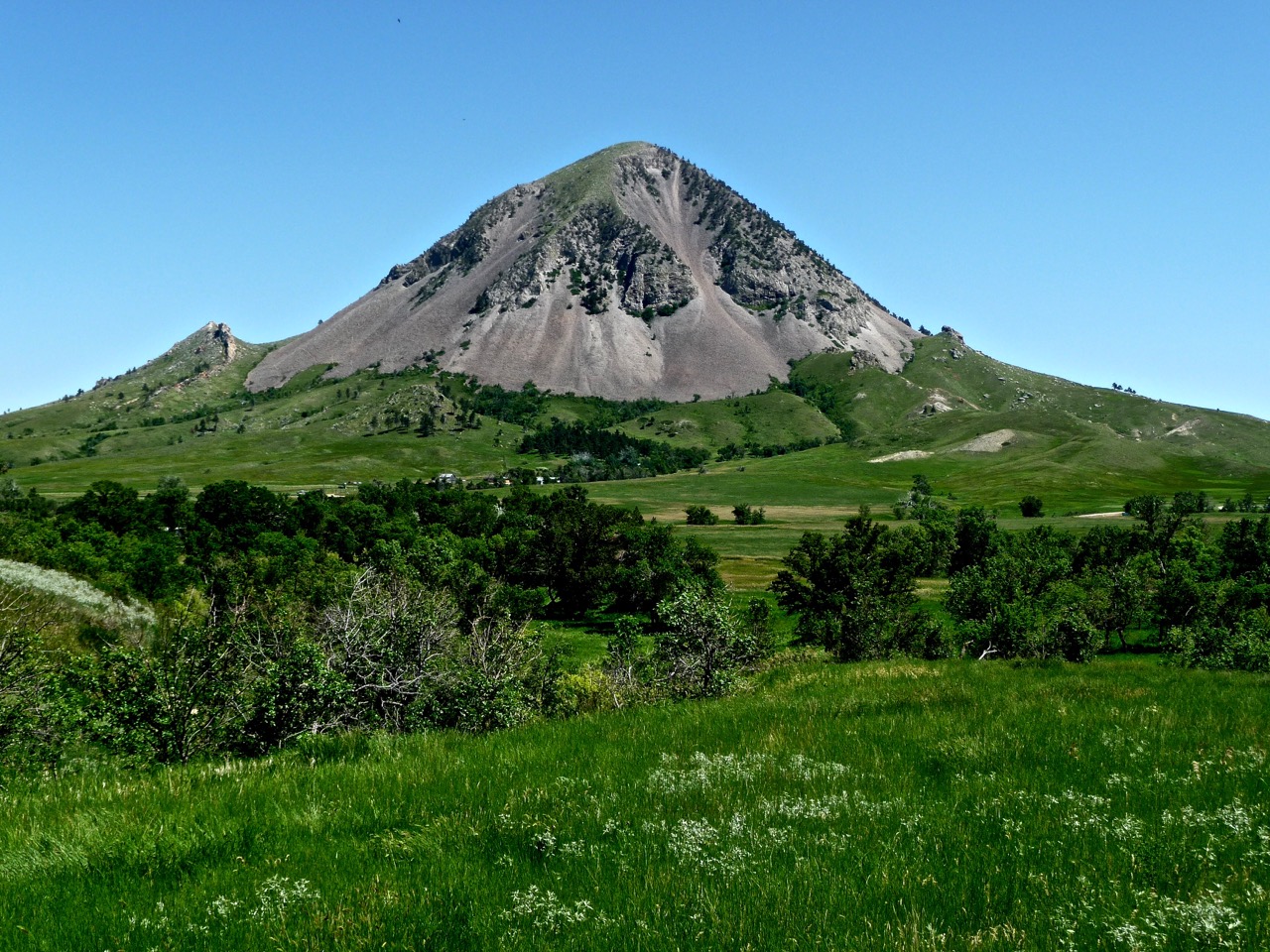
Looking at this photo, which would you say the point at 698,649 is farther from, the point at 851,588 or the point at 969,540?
the point at 969,540

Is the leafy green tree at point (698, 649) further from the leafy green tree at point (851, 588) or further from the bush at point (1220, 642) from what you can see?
the bush at point (1220, 642)

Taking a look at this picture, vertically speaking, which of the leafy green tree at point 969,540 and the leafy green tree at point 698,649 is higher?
the leafy green tree at point 698,649

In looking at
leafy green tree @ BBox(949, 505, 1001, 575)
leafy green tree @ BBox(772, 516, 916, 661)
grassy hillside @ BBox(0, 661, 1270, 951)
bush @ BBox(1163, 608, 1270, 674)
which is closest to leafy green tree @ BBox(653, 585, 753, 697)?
grassy hillside @ BBox(0, 661, 1270, 951)

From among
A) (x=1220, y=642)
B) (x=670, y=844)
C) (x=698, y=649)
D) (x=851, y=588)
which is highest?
(x=670, y=844)

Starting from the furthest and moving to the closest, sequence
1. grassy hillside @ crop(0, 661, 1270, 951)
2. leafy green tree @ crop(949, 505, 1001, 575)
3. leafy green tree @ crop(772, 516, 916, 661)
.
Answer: leafy green tree @ crop(949, 505, 1001, 575) → leafy green tree @ crop(772, 516, 916, 661) → grassy hillside @ crop(0, 661, 1270, 951)

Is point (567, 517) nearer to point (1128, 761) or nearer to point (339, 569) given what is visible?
point (339, 569)

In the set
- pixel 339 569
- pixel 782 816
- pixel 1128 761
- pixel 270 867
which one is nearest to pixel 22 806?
pixel 270 867

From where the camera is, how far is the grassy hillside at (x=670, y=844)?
19.8 feet

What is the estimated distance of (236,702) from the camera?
14656 millimetres

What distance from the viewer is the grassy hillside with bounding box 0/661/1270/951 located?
6039 mm

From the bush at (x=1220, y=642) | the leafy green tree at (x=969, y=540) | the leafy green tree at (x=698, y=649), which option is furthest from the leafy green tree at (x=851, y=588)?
the leafy green tree at (x=969, y=540)

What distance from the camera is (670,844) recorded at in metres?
7.75

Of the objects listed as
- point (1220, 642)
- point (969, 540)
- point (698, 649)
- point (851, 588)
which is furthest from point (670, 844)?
point (969, 540)

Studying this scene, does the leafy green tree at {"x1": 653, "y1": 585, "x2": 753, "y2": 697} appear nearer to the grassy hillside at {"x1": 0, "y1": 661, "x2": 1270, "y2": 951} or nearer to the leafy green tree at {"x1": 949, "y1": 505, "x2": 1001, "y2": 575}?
the grassy hillside at {"x1": 0, "y1": 661, "x2": 1270, "y2": 951}
